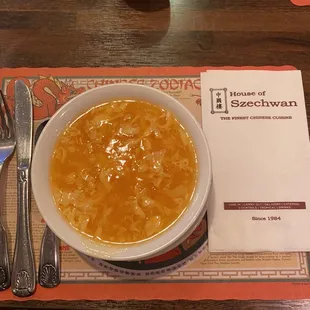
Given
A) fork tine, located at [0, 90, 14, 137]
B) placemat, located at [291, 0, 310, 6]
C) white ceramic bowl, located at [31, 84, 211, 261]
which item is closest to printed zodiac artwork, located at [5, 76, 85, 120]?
fork tine, located at [0, 90, 14, 137]

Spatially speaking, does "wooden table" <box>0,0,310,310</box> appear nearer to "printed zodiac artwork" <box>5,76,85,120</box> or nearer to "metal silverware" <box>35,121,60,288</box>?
"printed zodiac artwork" <box>5,76,85,120</box>

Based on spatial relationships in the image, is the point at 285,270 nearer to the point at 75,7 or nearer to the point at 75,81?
the point at 75,81

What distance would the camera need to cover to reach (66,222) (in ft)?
3.58

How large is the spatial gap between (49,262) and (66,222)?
6.4 inches

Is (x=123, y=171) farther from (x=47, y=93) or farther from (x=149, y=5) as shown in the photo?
(x=149, y=5)

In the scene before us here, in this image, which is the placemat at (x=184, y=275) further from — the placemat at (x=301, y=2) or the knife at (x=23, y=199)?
the placemat at (x=301, y=2)

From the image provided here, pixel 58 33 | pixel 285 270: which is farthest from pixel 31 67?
pixel 285 270

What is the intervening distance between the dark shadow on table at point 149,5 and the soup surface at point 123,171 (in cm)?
46

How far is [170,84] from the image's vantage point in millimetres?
1386

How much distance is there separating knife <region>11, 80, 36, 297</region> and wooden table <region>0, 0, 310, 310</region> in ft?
0.59

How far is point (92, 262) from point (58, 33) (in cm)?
78

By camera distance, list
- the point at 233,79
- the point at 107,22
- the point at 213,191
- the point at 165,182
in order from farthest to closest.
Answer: the point at 107,22 < the point at 233,79 < the point at 213,191 < the point at 165,182

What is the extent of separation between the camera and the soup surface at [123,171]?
3.57ft

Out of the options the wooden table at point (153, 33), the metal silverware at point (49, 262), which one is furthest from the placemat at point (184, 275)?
the wooden table at point (153, 33)
